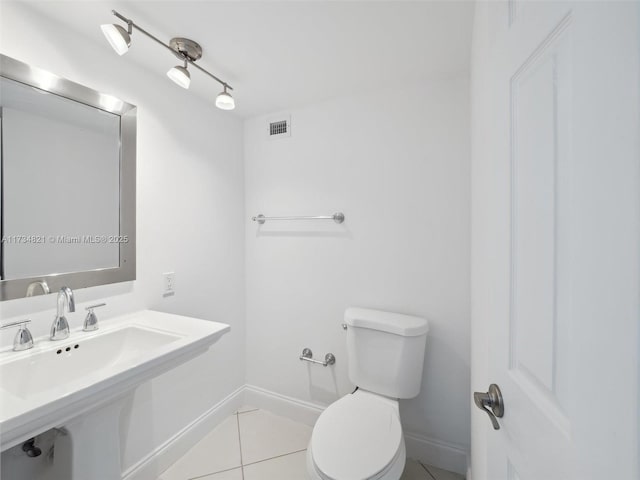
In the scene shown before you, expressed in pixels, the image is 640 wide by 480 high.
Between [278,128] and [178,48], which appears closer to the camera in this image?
[178,48]

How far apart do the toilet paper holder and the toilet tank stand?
0.25 metres

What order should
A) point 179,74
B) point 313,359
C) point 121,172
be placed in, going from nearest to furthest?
point 179,74, point 121,172, point 313,359

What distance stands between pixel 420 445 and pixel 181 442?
1.41 m

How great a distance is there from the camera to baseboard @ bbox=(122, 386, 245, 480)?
4.83 feet

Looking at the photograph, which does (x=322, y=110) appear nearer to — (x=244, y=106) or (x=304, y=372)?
(x=244, y=106)

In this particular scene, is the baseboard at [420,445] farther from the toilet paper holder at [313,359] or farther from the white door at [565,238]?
the white door at [565,238]

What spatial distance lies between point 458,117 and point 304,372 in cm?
189

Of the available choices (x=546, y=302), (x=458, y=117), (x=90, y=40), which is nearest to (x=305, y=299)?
(x=458, y=117)

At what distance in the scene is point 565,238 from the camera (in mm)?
432

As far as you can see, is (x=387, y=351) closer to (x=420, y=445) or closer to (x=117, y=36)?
(x=420, y=445)

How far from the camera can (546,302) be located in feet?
1.61

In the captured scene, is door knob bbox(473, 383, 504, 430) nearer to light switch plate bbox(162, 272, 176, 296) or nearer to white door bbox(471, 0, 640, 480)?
white door bbox(471, 0, 640, 480)

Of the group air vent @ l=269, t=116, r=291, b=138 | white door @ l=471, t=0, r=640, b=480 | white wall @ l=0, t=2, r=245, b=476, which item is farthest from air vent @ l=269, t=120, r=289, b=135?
white door @ l=471, t=0, r=640, b=480

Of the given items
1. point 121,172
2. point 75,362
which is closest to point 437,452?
point 75,362
